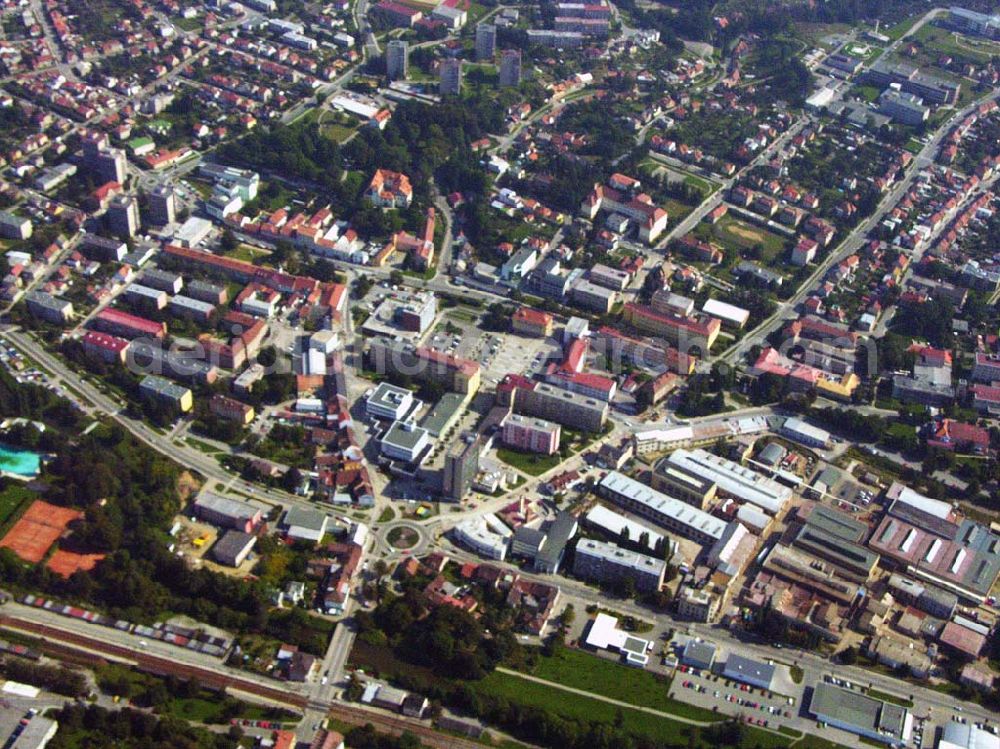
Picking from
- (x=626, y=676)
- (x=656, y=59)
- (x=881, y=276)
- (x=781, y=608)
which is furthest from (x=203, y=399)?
→ (x=656, y=59)

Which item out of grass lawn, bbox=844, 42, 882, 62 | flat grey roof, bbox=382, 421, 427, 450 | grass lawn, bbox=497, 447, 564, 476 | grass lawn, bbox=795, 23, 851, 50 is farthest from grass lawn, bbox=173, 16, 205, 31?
grass lawn, bbox=497, 447, 564, 476

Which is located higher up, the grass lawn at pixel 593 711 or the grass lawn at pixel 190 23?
the grass lawn at pixel 190 23

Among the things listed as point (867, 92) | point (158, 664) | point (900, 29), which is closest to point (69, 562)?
point (158, 664)

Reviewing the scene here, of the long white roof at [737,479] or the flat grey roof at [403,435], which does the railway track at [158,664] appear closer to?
the flat grey roof at [403,435]

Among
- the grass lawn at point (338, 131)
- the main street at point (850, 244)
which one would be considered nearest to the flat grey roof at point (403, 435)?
the main street at point (850, 244)

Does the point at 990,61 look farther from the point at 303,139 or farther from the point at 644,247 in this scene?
the point at 303,139

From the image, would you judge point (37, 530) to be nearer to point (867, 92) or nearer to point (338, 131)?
point (338, 131)

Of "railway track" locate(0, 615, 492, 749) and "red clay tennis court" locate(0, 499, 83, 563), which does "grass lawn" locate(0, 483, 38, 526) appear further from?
"railway track" locate(0, 615, 492, 749)
